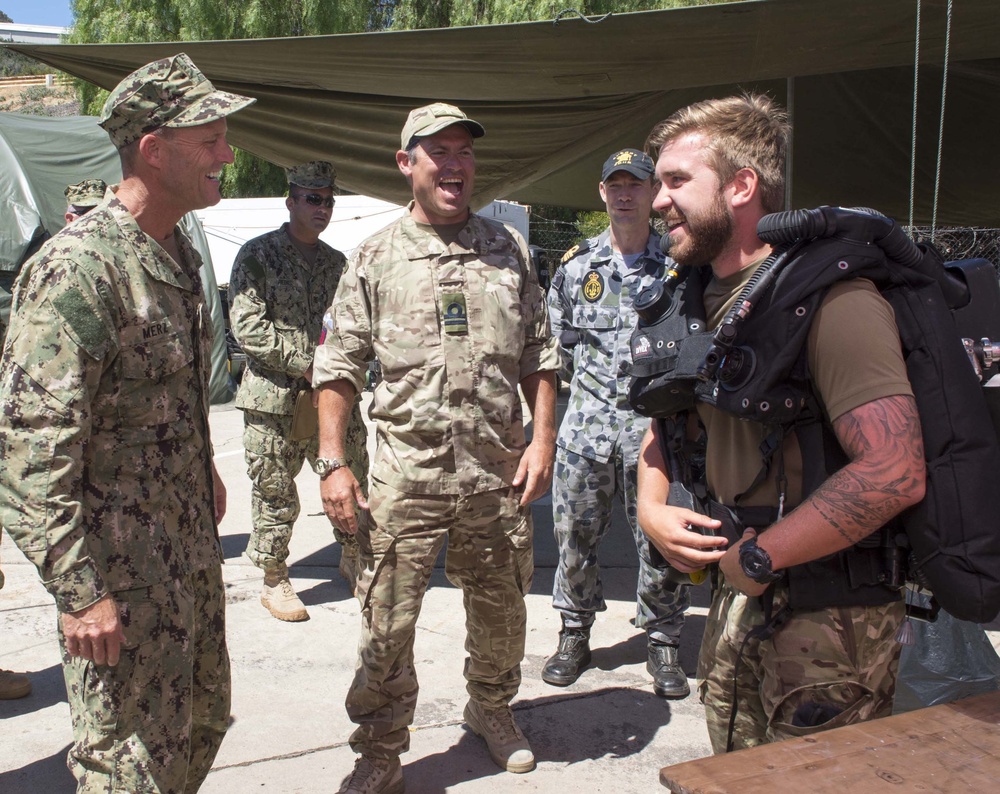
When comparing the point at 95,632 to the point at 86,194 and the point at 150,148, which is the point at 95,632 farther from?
the point at 86,194

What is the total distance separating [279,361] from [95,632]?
253cm

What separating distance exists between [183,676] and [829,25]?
138 inches

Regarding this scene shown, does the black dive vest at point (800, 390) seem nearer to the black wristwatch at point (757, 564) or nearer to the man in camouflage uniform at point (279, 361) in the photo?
the black wristwatch at point (757, 564)

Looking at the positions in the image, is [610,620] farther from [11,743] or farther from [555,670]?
[11,743]

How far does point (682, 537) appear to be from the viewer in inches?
76.8

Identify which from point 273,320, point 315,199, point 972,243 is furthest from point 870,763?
point 972,243

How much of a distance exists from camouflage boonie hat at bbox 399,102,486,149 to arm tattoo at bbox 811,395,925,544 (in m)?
1.67

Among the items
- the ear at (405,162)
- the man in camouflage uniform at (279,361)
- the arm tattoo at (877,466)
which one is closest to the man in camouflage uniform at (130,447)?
the ear at (405,162)

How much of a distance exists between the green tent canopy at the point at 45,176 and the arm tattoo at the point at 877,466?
24.8ft

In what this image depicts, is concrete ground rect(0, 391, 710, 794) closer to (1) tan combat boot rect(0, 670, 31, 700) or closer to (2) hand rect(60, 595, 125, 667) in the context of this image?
(1) tan combat boot rect(0, 670, 31, 700)

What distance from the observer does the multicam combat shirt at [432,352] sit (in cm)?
288

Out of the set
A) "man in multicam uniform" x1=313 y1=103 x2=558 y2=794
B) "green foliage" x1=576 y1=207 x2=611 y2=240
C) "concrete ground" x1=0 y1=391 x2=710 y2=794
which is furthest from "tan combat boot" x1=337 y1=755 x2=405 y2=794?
"green foliage" x1=576 y1=207 x2=611 y2=240

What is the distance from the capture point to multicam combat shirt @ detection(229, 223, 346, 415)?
4391 millimetres

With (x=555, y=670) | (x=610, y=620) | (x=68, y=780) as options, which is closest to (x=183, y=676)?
(x=68, y=780)
